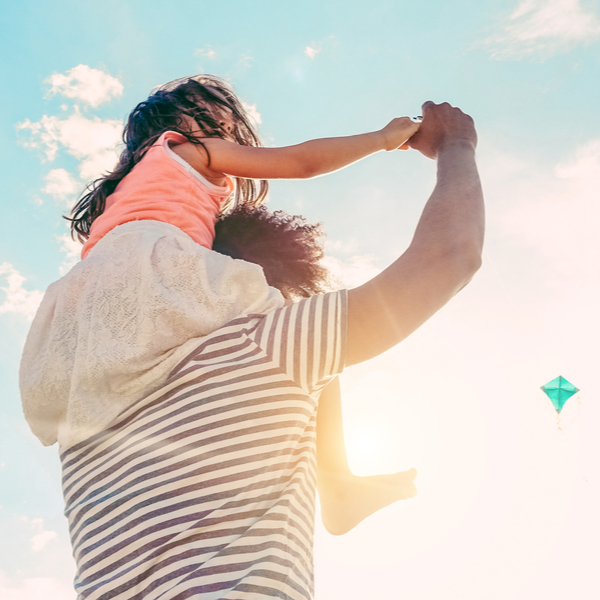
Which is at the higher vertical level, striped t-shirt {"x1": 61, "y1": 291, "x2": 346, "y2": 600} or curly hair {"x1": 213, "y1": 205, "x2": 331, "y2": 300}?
curly hair {"x1": 213, "y1": 205, "x2": 331, "y2": 300}

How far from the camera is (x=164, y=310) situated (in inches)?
39.8

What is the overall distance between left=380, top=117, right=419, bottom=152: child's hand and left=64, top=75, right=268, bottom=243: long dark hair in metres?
0.65

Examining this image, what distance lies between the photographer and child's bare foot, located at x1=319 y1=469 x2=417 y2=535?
1623 mm

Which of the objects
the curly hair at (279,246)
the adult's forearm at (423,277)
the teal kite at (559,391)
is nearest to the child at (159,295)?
the adult's forearm at (423,277)

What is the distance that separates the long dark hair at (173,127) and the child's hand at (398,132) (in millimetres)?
645

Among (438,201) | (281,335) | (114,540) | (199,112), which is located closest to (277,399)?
(281,335)

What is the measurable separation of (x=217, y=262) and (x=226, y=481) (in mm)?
507

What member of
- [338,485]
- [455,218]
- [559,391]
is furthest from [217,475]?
[559,391]

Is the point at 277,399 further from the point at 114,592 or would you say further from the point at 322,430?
the point at 322,430

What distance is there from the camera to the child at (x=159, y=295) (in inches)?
39.0

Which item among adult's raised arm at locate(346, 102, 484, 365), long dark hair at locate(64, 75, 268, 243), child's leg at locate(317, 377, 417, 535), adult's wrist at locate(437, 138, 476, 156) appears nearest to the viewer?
adult's raised arm at locate(346, 102, 484, 365)

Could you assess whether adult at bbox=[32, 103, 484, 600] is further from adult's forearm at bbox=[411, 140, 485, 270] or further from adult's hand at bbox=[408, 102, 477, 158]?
adult's hand at bbox=[408, 102, 477, 158]

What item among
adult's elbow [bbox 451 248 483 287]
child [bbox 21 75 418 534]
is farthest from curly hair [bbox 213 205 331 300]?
adult's elbow [bbox 451 248 483 287]

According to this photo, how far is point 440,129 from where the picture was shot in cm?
148
